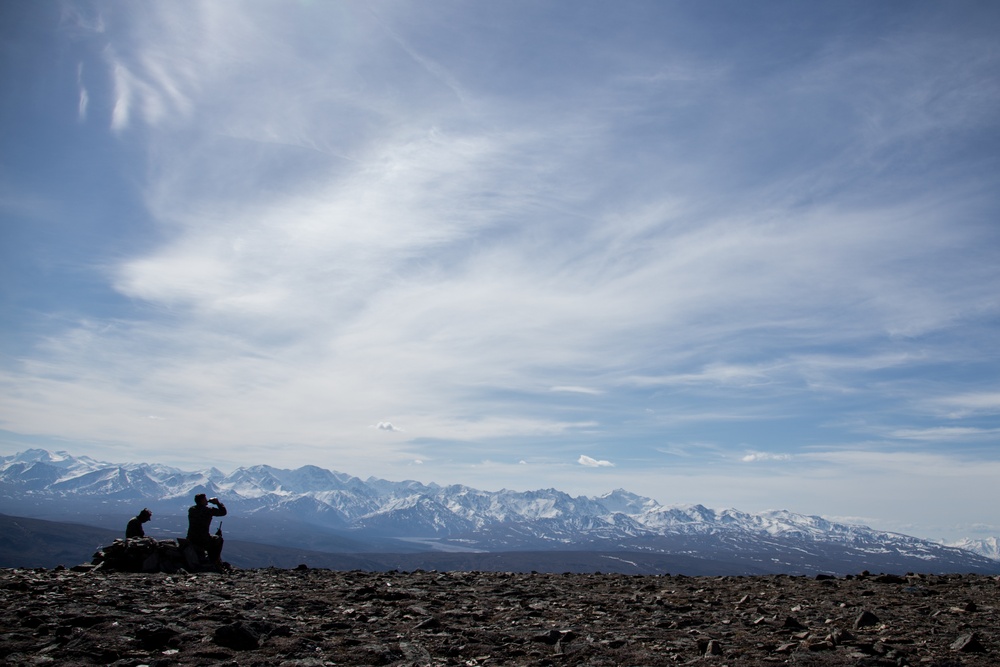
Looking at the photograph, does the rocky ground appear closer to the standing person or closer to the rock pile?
the rock pile

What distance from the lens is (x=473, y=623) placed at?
14.0m

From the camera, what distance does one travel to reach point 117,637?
37.1ft

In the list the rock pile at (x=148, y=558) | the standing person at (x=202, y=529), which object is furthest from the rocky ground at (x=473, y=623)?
the standing person at (x=202, y=529)

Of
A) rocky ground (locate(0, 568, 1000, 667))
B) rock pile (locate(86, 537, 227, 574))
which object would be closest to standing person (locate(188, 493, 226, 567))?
rock pile (locate(86, 537, 227, 574))

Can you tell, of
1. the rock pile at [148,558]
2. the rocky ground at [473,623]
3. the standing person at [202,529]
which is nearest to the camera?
the rocky ground at [473,623]

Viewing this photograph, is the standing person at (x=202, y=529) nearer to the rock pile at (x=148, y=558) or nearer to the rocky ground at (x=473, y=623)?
the rock pile at (x=148, y=558)

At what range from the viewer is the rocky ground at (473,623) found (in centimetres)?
1068

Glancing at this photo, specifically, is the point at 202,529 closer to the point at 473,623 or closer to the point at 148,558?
the point at 148,558

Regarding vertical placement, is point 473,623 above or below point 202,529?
below

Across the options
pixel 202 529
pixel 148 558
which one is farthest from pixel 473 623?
pixel 202 529

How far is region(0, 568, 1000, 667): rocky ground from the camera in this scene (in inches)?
420

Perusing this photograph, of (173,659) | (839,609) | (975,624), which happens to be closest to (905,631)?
(975,624)

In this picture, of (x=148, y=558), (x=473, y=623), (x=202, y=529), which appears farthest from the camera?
(x=202, y=529)

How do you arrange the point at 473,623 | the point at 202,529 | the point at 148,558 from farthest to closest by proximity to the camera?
the point at 202,529 → the point at 148,558 → the point at 473,623
